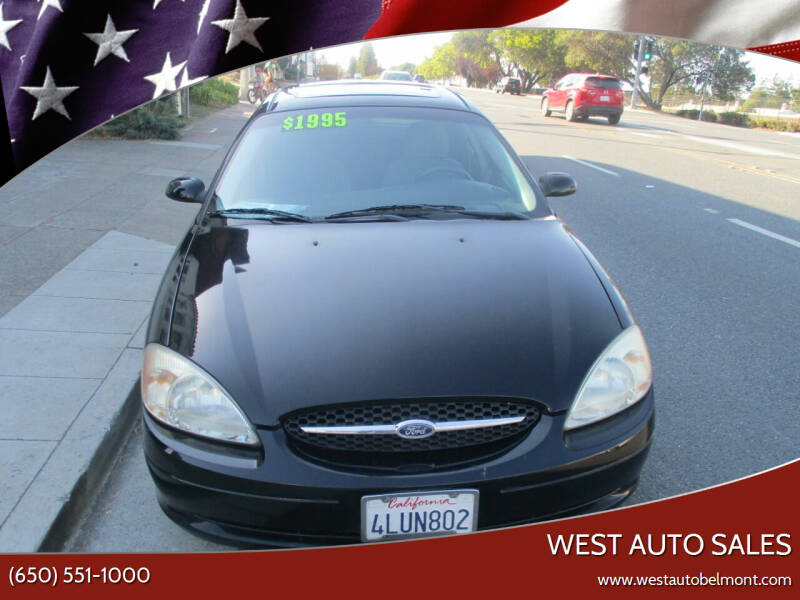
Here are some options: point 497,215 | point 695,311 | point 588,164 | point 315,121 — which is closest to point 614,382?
point 497,215

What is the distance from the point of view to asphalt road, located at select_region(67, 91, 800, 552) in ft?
9.56

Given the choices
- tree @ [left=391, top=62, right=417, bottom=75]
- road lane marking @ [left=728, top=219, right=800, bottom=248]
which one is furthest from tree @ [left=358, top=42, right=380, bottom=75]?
road lane marking @ [left=728, top=219, right=800, bottom=248]

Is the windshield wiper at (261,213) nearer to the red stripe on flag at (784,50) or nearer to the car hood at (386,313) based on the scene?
the car hood at (386,313)

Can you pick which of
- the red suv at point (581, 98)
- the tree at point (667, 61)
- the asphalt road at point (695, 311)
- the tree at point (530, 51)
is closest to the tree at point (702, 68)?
the tree at point (667, 61)

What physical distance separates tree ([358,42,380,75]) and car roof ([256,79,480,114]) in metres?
1.62

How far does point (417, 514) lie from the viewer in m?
2.07

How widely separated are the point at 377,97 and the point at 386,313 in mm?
1900

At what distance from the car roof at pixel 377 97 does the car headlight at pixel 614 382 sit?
185 centimetres

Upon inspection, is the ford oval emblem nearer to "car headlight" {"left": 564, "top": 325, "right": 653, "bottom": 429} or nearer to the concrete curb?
"car headlight" {"left": 564, "top": 325, "right": 653, "bottom": 429}

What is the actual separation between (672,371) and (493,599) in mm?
2343

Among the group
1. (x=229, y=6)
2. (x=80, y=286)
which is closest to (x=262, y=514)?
(x=229, y=6)

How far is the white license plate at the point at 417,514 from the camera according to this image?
2057 mm

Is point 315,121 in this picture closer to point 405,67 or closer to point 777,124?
point 405,67

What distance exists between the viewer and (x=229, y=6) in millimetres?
1618
